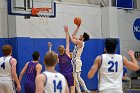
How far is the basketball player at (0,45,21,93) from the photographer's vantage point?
726 cm

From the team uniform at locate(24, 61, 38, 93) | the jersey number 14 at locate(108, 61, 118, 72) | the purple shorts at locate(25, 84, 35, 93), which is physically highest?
the jersey number 14 at locate(108, 61, 118, 72)

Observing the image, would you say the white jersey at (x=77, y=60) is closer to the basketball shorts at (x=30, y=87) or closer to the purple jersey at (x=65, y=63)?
the purple jersey at (x=65, y=63)

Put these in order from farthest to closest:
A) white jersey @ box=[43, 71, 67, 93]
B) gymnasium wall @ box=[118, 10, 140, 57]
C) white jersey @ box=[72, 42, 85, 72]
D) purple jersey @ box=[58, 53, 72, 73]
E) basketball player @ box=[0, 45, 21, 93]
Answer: gymnasium wall @ box=[118, 10, 140, 57] < white jersey @ box=[72, 42, 85, 72] < purple jersey @ box=[58, 53, 72, 73] < basketball player @ box=[0, 45, 21, 93] < white jersey @ box=[43, 71, 67, 93]

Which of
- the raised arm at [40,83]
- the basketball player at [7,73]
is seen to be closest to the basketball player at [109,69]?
the raised arm at [40,83]

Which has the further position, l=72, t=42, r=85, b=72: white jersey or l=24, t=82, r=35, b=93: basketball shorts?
l=72, t=42, r=85, b=72: white jersey

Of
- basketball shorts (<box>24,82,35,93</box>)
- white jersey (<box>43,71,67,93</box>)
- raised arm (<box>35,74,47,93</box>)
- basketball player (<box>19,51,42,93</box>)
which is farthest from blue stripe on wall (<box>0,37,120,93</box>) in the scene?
raised arm (<box>35,74,47,93</box>)

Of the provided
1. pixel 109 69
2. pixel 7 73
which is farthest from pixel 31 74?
pixel 109 69

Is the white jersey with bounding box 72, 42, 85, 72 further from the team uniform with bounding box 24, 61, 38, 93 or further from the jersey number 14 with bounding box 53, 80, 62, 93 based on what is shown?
the jersey number 14 with bounding box 53, 80, 62, 93

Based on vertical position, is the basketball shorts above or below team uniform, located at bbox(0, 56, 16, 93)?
below

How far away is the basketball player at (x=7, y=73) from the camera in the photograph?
7.26 metres

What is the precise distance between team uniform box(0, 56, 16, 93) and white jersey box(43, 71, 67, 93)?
2.94 m

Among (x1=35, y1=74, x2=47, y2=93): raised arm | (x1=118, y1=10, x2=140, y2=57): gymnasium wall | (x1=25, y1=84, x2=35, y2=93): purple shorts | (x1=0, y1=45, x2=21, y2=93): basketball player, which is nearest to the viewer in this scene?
(x1=35, y1=74, x2=47, y2=93): raised arm

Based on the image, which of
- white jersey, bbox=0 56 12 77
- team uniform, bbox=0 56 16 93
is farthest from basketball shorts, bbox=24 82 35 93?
white jersey, bbox=0 56 12 77

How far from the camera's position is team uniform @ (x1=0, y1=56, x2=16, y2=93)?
729 centimetres
